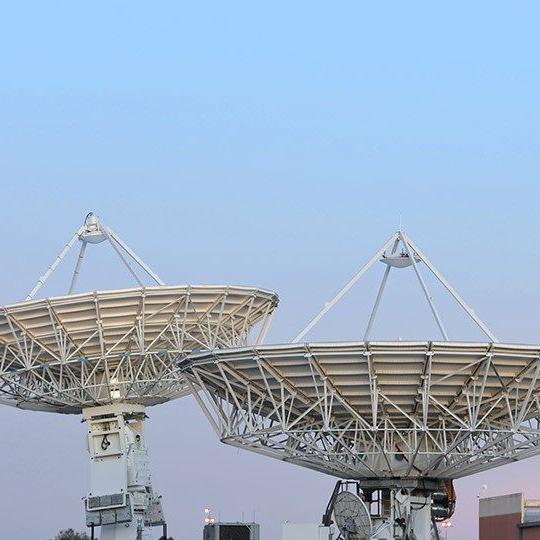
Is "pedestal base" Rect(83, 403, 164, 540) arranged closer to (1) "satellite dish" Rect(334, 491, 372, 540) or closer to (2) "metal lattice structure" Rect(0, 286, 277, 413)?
(2) "metal lattice structure" Rect(0, 286, 277, 413)

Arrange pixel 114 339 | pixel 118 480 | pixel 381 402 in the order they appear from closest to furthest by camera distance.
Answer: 1. pixel 381 402
2. pixel 114 339
3. pixel 118 480

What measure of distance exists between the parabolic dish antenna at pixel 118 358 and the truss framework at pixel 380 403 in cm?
1098

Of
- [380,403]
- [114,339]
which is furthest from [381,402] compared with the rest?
[114,339]

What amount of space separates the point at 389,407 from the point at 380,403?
0.51m

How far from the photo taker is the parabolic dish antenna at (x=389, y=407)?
65.1m

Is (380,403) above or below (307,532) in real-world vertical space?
above

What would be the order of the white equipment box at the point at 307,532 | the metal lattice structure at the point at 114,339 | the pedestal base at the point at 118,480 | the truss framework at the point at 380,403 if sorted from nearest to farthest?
the truss framework at the point at 380,403
the white equipment box at the point at 307,532
the metal lattice structure at the point at 114,339
the pedestal base at the point at 118,480

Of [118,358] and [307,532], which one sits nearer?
[307,532]

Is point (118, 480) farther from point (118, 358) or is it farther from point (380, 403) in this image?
point (380, 403)

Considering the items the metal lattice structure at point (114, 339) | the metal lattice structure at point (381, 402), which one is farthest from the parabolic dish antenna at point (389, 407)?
the metal lattice structure at point (114, 339)

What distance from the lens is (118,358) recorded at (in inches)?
3332

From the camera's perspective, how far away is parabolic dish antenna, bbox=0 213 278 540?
81125 millimetres

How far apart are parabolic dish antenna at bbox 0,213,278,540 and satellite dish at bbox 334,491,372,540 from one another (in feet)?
48.6

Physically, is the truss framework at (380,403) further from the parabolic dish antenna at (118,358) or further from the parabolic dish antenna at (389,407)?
the parabolic dish antenna at (118,358)
